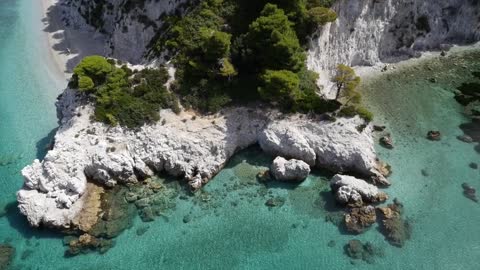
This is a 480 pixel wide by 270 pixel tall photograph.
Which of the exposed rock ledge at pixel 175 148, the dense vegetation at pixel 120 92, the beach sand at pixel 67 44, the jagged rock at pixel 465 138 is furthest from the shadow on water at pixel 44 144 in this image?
the jagged rock at pixel 465 138

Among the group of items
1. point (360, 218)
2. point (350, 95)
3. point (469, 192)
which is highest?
point (350, 95)

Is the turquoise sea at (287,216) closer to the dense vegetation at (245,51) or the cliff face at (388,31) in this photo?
the cliff face at (388,31)

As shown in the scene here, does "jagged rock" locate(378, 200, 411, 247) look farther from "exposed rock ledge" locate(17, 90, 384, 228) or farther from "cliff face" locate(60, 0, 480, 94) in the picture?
"cliff face" locate(60, 0, 480, 94)

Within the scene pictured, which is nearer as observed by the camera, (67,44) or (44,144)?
(44,144)

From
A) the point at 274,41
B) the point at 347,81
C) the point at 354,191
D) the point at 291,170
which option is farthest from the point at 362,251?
the point at 274,41

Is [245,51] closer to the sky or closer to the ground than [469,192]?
closer to the sky

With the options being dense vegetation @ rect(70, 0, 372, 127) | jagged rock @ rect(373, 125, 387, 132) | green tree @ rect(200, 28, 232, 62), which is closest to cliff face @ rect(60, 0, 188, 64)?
dense vegetation @ rect(70, 0, 372, 127)

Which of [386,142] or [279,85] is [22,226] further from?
[386,142]
